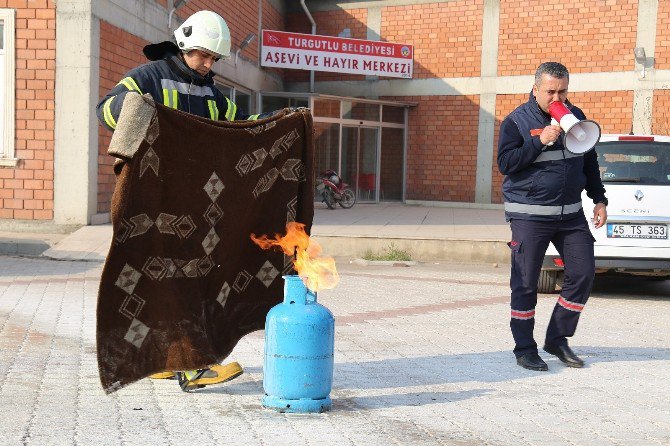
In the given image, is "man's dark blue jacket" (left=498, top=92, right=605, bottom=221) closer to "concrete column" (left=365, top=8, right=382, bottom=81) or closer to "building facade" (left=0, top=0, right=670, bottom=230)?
"building facade" (left=0, top=0, right=670, bottom=230)

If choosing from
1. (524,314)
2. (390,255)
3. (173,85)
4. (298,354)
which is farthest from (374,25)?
(298,354)

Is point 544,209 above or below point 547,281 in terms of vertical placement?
above

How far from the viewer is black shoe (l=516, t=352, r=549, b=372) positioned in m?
6.37

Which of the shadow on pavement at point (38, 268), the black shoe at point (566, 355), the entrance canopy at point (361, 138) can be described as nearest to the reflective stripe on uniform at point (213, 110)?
the black shoe at point (566, 355)

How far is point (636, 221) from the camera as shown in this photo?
10008 mm

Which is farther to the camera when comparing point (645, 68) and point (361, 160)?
point (361, 160)

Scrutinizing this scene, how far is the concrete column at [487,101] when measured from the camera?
27.8m

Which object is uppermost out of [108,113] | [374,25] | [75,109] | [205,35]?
[374,25]

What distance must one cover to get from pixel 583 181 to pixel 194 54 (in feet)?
9.44

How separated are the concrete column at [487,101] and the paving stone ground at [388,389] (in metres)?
18.7

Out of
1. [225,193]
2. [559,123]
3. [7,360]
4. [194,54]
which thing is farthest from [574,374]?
[7,360]

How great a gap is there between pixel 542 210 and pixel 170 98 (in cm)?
265

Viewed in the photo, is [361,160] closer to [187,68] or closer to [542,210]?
[542,210]

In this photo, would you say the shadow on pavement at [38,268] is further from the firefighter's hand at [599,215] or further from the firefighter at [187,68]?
the firefighter's hand at [599,215]
